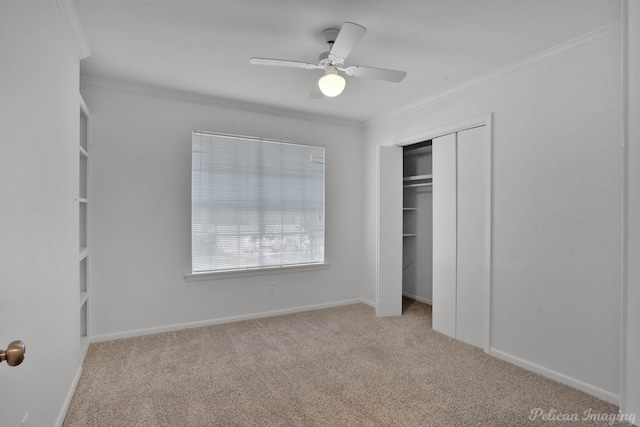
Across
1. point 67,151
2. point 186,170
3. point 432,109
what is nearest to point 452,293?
point 432,109

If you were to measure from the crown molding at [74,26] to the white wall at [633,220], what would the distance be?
2.67 meters

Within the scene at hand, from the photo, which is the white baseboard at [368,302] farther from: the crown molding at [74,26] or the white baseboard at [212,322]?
the crown molding at [74,26]

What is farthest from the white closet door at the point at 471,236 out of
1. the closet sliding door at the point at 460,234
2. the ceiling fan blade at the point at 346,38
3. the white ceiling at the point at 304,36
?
the ceiling fan blade at the point at 346,38

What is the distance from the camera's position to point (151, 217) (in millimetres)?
3656

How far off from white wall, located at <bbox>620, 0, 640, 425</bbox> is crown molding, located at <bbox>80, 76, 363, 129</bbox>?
3826mm

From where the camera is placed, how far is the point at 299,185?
14.8ft

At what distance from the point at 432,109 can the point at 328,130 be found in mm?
1450

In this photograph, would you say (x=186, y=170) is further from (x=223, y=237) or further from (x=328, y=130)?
(x=328, y=130)

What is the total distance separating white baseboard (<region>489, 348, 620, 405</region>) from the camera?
7.80 ft

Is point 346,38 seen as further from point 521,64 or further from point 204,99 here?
point 204,99

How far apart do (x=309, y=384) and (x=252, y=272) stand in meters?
1.83

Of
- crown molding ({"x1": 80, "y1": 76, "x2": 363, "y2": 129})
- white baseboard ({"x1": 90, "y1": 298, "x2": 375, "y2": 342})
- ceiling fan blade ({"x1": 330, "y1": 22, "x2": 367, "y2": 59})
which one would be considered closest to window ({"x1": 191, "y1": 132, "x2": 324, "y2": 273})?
crown molding ({"x1": 80, "y1": 76, "x2": 363, "y2": 129})

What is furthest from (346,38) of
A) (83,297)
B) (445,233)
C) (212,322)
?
(212,322)

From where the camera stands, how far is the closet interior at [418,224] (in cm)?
504
